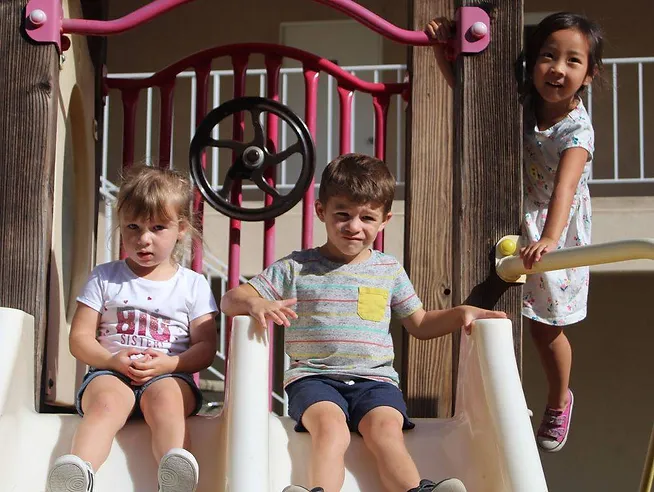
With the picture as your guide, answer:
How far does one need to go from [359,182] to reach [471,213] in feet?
1.00

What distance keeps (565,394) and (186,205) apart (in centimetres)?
135

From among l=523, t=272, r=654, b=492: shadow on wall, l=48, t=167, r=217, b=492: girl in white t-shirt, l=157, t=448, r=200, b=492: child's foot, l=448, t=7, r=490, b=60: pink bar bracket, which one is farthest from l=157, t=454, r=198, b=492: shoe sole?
l=523, t=272, r=654, b=492: shadow on wall

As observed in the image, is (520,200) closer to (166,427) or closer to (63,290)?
(166,427)

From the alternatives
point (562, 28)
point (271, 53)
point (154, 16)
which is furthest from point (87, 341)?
point (562, 28)

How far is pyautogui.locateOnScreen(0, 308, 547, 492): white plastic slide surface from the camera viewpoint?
2.14m

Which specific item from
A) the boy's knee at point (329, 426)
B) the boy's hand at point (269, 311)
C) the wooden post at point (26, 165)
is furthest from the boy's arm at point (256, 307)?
the wooden post at point (26, 165)

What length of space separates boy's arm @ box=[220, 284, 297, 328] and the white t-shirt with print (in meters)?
0.15

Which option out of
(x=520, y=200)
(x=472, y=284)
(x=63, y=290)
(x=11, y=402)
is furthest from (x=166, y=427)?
(x=63, y=290)

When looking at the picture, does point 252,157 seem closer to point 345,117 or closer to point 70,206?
point 345,117

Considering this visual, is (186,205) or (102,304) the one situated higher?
(186,205)

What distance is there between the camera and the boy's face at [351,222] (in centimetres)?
258

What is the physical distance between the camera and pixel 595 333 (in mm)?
8477

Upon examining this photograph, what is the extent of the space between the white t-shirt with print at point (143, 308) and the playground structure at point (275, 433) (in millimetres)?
210

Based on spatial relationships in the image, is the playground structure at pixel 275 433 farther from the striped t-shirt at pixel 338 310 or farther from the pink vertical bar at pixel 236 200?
the pink vertical bar at pixel 236 200
